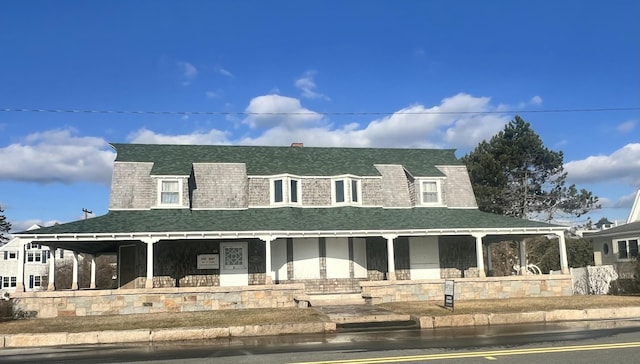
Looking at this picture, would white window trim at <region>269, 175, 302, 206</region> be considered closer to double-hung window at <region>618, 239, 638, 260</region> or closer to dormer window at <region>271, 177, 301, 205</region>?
dormer window at <region>271, 177, 301, 205</region>

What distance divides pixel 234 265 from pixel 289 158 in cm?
716

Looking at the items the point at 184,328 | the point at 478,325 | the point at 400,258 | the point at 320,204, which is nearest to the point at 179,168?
the point at 320,204

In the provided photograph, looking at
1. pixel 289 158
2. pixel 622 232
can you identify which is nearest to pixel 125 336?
pixel 289 158

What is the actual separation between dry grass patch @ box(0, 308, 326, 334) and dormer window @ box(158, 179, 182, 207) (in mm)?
7455

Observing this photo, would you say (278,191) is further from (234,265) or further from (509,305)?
(509,305)

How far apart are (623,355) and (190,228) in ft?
56.6

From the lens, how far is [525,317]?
17.7 meters

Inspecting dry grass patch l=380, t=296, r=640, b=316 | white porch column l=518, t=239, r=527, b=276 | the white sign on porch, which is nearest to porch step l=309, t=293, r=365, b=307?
dry grass patch l=380, t=296, r=640, b=316

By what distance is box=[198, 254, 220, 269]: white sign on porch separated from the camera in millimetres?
25906

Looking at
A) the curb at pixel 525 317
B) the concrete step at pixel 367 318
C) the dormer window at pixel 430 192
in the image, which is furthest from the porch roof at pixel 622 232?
the concrete step at pixel 367 318

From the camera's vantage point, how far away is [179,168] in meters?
27.8

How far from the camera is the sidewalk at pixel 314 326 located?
15.2m

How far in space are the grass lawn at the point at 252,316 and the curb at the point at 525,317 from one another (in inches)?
32.2

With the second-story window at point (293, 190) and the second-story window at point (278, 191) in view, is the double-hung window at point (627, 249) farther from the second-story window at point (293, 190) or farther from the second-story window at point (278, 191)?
the second-story window at point (278, 191)
